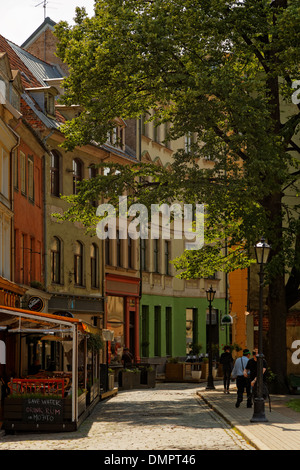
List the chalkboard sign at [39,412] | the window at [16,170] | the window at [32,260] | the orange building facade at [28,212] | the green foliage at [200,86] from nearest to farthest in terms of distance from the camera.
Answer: the chalkboard sign at [39,412]
the green foliage at [200,86]
the window at [16,170]
the orange building facade at [28,212]
the window at [32,260]

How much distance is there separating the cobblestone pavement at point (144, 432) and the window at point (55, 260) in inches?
491

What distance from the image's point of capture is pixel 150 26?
2744 cm

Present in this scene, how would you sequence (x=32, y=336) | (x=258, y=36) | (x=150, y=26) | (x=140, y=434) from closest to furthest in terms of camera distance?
(x=140, y=434) < (x=150, y=26) < (x=258, y=36) < (x=32, y=336)

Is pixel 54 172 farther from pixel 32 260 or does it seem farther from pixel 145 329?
pixel 145 329

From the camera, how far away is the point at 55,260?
133 ft

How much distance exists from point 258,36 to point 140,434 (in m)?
15.4

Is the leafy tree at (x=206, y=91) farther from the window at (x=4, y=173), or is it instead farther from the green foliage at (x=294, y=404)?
the green foliage at (x=294, y=404)

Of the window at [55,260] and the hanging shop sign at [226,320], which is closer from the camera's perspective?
the window at [55,260]

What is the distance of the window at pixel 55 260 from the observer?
132ft

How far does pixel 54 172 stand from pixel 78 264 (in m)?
4.76

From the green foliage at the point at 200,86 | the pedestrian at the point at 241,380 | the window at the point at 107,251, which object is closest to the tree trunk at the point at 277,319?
the green foliage at the point at 200,86

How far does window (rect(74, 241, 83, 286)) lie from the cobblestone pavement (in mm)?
15009

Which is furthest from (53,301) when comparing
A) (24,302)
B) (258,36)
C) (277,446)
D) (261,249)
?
(277,446)

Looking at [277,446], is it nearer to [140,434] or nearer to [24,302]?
[140,434]
